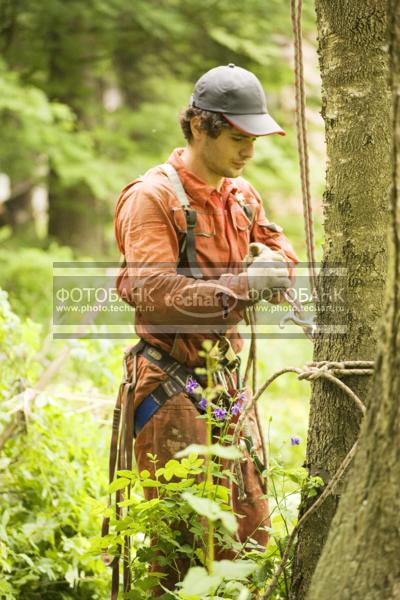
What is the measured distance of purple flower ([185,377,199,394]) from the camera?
309 cm

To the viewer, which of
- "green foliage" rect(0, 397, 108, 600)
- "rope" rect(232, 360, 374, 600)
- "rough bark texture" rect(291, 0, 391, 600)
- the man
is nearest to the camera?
"rope" rect(232, 360, 374, 600)

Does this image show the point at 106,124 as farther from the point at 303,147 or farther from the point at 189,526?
the point at 189,526

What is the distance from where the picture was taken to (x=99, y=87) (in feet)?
36.0

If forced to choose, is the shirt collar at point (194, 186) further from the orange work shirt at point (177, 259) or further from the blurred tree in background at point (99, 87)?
the blurred tree in background at point (99, 87)

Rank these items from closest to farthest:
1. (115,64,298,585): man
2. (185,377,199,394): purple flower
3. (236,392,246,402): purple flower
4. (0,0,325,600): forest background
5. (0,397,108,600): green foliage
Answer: (236,392,246,402): purple flower < (185,377,199,394): purple flower < (115,64,298,585): man < (0,397,108,600): green foliage < (0,0,325,600): forest background

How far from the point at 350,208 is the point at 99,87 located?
8.70m

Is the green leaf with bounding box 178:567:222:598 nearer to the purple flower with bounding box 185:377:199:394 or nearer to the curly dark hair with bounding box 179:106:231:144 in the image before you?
the purple flower with bounding box 185:377:199:394

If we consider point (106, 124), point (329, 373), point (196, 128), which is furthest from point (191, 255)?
point (106, 124)

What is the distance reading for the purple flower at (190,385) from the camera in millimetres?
3085

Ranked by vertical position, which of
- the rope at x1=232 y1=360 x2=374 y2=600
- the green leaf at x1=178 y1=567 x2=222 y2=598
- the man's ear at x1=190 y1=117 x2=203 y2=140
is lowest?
the green leaf at x1=178 y1=567 x2=222 y2=598

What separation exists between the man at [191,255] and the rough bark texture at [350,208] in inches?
14.5

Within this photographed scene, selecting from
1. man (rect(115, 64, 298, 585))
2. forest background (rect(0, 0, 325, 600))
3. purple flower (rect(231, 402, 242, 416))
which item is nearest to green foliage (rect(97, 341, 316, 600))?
purple flower (rect(231, 402, 242, 416))

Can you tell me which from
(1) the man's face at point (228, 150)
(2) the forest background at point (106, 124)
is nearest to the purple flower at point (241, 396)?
(1) the man's face at point (228, 150)

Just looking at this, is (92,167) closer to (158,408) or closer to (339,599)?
(158,408)
